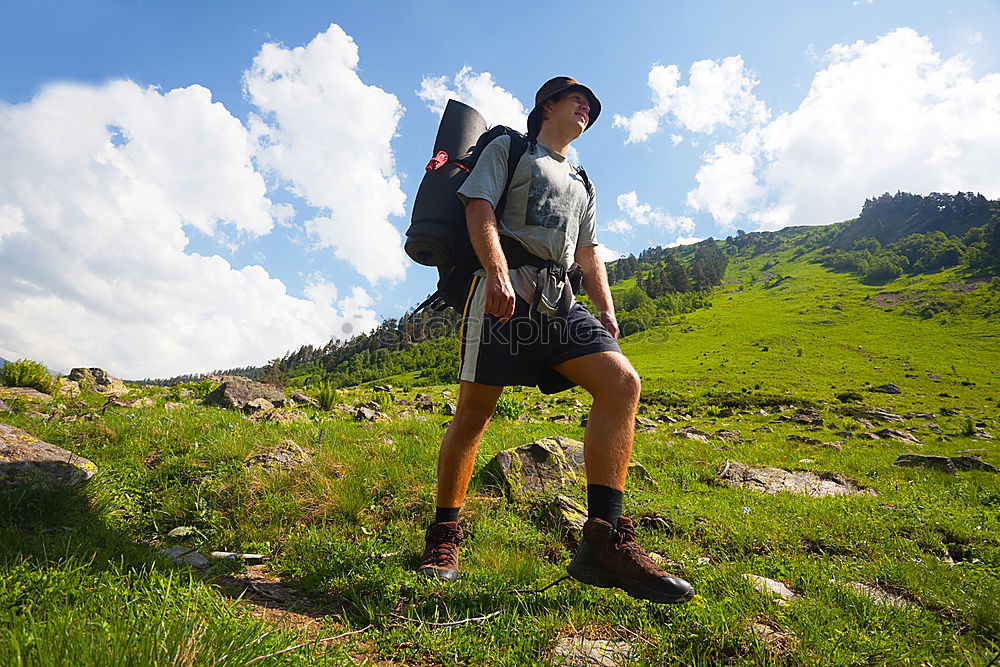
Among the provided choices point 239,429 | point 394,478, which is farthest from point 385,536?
point 239,429

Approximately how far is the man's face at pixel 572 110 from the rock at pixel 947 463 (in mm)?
14048

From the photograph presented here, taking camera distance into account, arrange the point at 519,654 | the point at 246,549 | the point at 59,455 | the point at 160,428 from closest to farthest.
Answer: the point at 519,654 → the point at 246,549 → the point at 59,455 → the point at 160,428

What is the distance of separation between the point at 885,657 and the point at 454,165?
3.45m

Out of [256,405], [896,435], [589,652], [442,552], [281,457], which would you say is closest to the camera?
[589,652]

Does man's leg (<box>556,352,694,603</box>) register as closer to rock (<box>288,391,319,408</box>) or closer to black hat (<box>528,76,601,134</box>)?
black hat (<box>528,76,601,134</box>)

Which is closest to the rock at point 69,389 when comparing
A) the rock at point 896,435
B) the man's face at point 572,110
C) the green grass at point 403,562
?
the green grass at point 403,562

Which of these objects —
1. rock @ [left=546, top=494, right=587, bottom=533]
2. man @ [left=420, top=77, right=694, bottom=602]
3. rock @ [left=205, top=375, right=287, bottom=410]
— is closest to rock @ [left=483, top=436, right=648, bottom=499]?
rock @ [left=546, top=494, right=587, bottom=533]

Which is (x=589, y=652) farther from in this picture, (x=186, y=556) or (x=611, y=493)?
(x=186, y=556)

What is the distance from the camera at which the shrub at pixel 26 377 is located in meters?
11.2

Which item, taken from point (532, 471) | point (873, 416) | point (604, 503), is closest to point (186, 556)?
point (604, 503)

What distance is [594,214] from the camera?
363 centimetres

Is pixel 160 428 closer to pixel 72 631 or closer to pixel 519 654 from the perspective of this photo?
pixel 72 631

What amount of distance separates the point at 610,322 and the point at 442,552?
1.82 m

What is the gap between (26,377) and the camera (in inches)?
443
